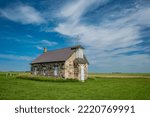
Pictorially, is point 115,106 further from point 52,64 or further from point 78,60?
point 52,64

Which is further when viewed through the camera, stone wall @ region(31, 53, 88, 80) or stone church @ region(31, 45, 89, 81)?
stone church @ region(31, 45, 89, 81)

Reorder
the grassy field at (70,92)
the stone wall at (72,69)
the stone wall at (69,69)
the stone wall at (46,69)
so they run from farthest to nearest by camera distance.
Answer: the stone wall at (46,69), the stone wall at (72,69), the stone wall at (69,69), the grassy field at (70,92)

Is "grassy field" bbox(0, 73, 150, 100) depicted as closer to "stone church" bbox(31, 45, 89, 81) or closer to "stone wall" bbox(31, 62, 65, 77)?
"stone wall" bbox(31, 62, 65, 77)

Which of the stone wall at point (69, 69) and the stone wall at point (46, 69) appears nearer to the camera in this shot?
the stone wall at point (69, 69)

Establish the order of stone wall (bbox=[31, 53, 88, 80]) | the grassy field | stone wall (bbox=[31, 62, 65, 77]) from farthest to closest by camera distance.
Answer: stone wall (bbox=[31, 62, 65, 77])
stone wall (bbox=[31, 53, 88, 80])
the grassy field


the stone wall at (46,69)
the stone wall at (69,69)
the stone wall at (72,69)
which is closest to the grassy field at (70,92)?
the stone wall at (69,69)

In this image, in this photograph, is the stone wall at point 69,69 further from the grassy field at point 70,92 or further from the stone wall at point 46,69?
the grassy field at point 70,92

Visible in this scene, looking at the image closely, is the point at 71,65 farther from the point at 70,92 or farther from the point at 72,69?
the point at 70,92

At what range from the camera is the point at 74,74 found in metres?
33.5

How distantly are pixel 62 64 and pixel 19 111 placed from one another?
76.7 ft

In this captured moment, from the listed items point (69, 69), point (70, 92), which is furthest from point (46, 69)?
point (70, 92)

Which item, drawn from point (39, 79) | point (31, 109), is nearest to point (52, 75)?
point (39, 79)

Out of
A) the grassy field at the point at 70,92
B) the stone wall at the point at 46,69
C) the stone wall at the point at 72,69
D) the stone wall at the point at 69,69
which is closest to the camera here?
the grassy field at the point at 70,92

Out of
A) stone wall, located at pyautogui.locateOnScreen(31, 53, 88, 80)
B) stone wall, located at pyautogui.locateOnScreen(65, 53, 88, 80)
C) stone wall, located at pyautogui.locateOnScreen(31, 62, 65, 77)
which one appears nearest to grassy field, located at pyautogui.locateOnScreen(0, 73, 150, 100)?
stone wall, located at pyautogui.locateOnScreen(31, 53, 88, 80)
